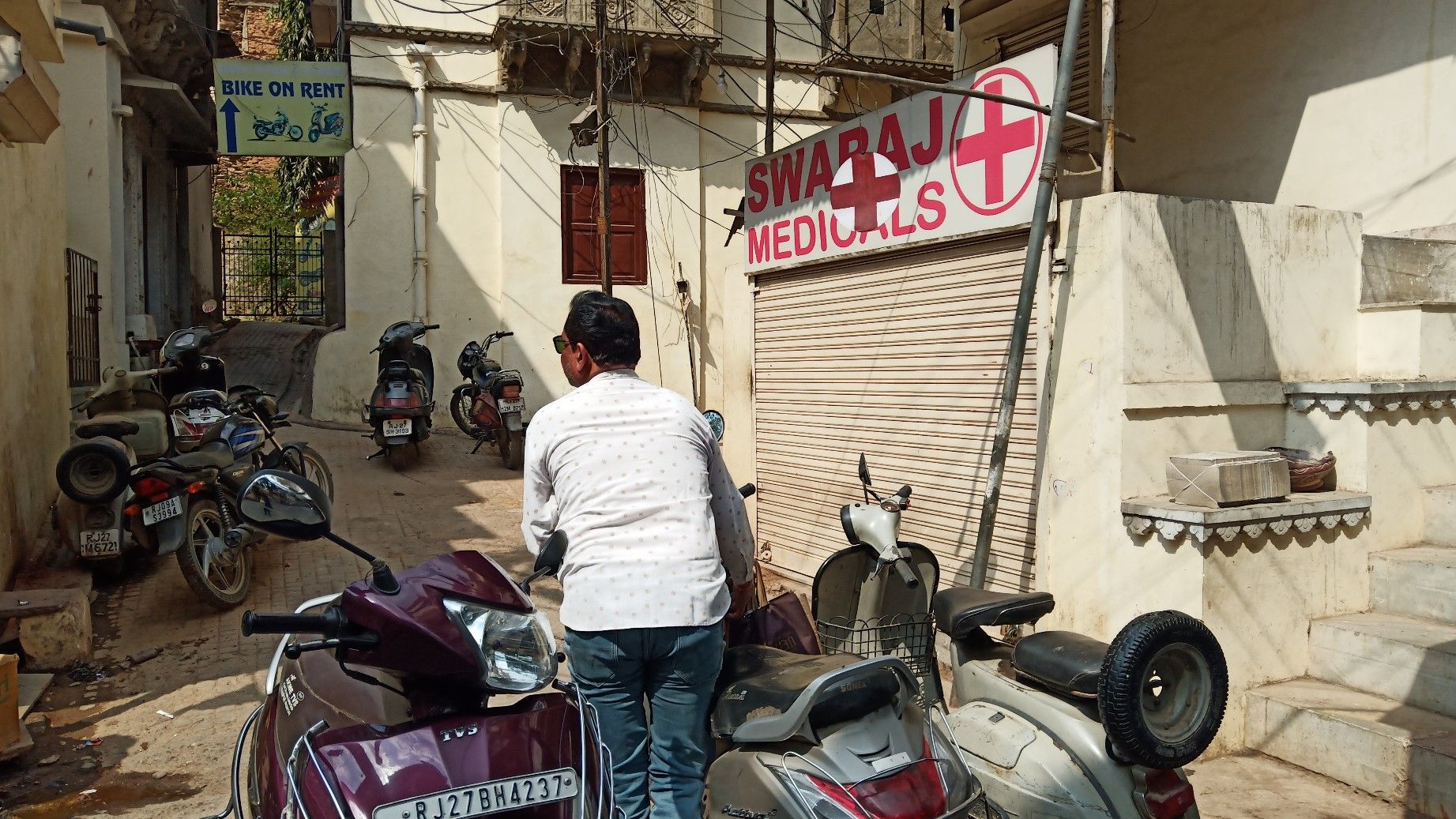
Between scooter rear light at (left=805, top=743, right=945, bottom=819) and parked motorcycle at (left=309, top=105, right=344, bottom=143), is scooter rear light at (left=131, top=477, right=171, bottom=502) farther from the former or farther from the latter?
parked motorcycle at (left=309, top=105, right=344, bottom=143)

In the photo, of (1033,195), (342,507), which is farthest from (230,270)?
(1033,195)

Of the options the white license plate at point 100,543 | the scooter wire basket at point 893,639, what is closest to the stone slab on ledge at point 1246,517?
the scooter wire basket at point 893,639

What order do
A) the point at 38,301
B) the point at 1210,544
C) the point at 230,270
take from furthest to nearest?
1. the point at 230,270
2. the point at 38,301
3. the point at 1210,544

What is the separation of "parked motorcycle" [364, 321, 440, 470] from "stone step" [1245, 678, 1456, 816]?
7.46 metres

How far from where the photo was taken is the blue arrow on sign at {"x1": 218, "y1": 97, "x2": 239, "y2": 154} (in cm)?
1113

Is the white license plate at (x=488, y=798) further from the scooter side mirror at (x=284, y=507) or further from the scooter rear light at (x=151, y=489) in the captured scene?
the scooter rear light at (x=151, y=489)

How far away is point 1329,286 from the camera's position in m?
5.27

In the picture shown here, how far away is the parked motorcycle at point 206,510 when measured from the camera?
19.7 feet

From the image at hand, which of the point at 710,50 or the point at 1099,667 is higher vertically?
the point at 710,50

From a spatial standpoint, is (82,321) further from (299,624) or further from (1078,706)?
(1078,706)

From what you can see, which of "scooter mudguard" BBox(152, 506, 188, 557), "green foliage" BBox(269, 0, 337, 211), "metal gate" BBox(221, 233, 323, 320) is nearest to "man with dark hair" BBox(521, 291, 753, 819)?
"scooter mudguard" BBox(152, 506, 188, 557)

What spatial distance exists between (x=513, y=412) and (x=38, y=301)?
14.0ft

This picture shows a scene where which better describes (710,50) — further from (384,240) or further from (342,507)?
(342,507)

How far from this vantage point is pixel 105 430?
6.30 metres
